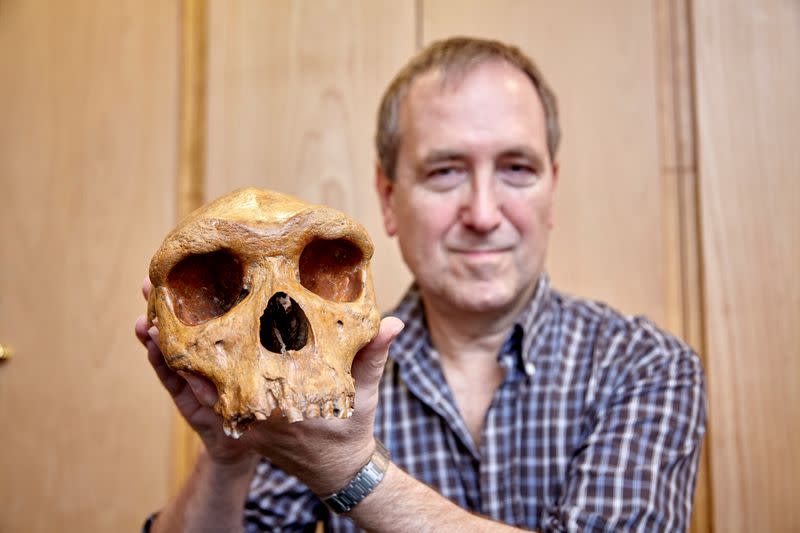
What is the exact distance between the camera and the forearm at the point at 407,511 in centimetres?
98

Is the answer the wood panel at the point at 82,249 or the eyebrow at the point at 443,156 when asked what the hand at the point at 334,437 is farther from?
the wood panel at the point at 82,249

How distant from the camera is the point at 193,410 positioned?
1080 mm

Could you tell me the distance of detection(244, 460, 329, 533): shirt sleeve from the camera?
1377mm

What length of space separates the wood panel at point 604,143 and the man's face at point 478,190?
0.36 metres

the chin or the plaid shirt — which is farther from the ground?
the chin

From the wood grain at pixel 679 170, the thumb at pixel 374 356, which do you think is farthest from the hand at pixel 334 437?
the wood grain at pixel 679 170

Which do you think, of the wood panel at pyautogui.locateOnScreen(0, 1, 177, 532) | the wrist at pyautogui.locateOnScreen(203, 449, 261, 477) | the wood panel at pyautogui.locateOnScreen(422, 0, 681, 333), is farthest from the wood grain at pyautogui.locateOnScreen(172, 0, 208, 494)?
the wrist at pyautogui.locateOnScreen(203, 449, 261, 477)

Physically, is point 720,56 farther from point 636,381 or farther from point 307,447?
point 307,447

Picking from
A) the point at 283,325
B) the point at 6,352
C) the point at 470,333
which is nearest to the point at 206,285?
the point at 283,325

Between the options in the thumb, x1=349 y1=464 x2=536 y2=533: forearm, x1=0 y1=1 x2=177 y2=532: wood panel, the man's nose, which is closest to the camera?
the thumb

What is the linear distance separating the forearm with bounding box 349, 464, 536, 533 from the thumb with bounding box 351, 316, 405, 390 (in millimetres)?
154

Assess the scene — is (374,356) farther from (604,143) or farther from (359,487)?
(604,143)

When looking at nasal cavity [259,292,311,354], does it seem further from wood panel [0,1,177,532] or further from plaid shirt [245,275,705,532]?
wood panel [0,1,177,532]

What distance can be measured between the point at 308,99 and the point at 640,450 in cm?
112
